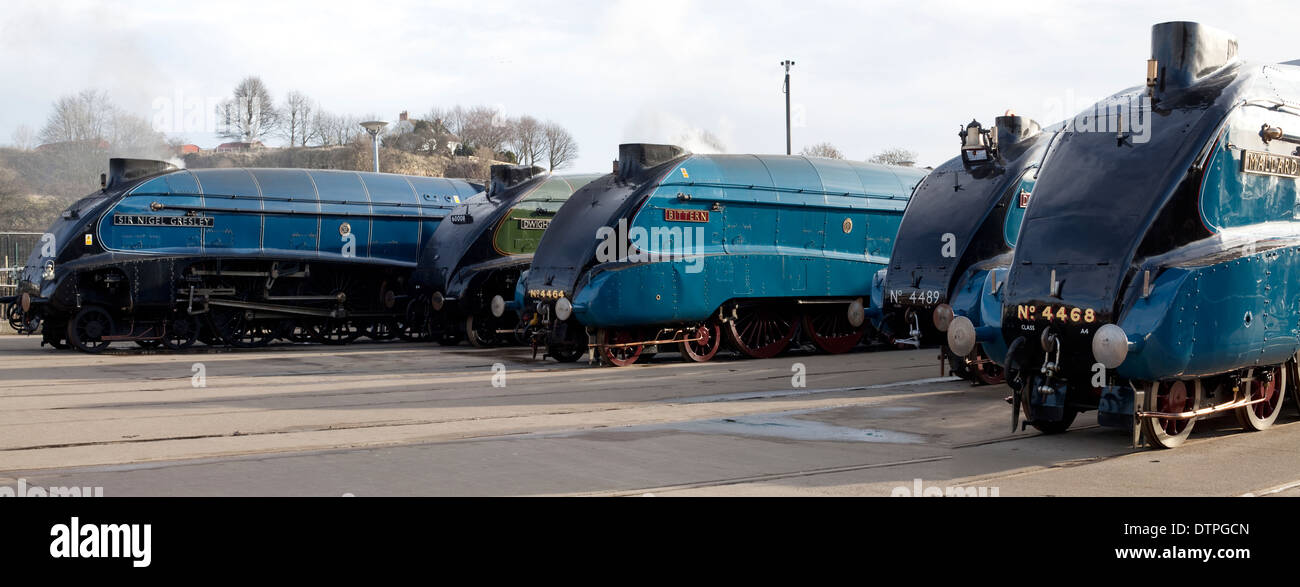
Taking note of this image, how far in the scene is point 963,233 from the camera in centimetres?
1596

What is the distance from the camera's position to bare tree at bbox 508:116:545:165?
76.8m

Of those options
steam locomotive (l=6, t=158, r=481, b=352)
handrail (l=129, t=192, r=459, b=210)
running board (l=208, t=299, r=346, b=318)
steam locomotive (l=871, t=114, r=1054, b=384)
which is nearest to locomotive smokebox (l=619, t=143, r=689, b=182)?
steam locomotive (l=871, t=114, r=1054, b=384)

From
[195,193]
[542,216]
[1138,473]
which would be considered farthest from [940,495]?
[195,193]

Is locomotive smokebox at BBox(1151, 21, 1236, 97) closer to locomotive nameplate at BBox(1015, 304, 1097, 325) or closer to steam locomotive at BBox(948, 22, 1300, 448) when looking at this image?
steam locomotive at BBox(948, 22, 1300, 448)

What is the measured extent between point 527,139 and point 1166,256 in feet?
226

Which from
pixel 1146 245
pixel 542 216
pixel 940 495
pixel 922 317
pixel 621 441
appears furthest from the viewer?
pixel 542 216

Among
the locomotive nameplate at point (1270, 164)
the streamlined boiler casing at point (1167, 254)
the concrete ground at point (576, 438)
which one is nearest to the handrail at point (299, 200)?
the concrete ground at point (576, 438)

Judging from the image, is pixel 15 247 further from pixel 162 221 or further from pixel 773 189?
pixel 773 189

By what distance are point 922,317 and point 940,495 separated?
831 cm

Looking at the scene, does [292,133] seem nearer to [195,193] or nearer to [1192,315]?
[195,193]

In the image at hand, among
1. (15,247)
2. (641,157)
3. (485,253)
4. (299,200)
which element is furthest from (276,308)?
(15,247)

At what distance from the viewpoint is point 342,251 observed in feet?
82.5

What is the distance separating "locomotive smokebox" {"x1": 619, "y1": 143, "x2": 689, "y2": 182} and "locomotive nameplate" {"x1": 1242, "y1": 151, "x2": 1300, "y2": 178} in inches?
435

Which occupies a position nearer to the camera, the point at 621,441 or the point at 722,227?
the point at 621,441
